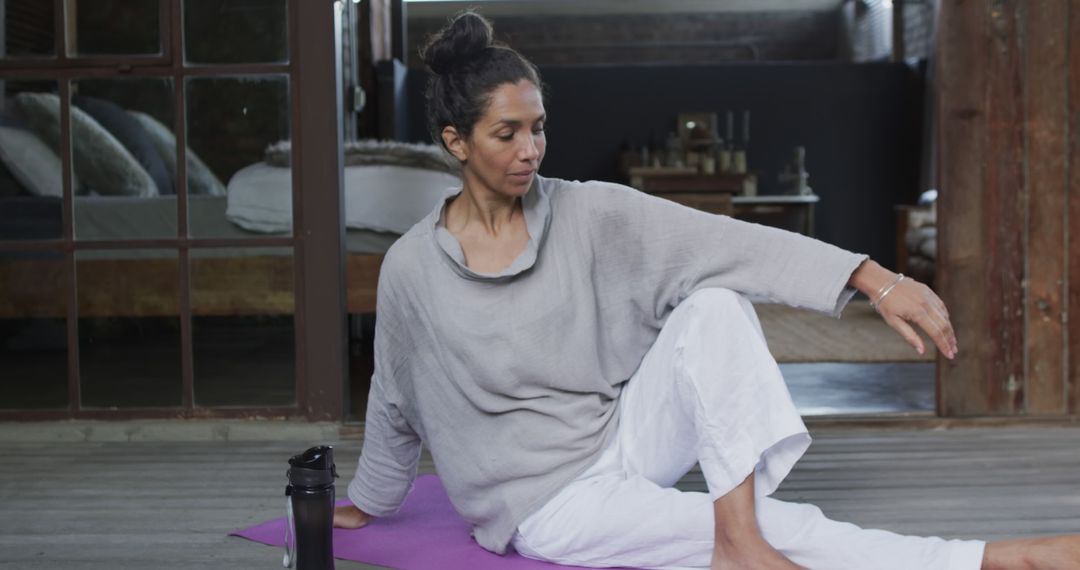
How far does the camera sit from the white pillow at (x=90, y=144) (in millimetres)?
3389

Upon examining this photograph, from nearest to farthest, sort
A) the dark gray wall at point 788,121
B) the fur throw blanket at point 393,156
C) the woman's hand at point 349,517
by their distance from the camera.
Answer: the woman's hand at point 349,517
the fur throw blanket at point 393,156
the dark gray wall at point 788,121

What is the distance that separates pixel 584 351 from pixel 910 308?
0.54m

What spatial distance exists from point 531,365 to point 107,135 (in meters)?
1.96

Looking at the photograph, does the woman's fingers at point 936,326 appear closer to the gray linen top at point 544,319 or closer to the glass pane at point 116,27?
the gray linen top at point 544,319

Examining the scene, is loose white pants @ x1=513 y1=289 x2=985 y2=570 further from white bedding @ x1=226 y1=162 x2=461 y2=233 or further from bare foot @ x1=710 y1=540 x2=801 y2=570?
white bedding @ x1=226 y1=162 x2=461 y2=233

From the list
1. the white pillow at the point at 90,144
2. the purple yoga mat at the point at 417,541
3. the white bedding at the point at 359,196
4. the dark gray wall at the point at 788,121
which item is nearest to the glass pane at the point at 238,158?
the white bedding at the point at 359,196

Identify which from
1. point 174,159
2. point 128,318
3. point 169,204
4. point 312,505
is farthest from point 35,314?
point 312,505

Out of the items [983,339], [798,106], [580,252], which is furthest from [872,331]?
[580,252]

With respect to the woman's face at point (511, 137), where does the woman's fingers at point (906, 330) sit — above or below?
below

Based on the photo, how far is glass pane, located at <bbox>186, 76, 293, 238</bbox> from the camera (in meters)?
3.37

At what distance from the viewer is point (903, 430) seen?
3.43m

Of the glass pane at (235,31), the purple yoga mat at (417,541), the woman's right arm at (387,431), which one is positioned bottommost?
the purple yoga mat at (417,541)

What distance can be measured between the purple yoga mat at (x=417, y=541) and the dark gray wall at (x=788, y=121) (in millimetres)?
7051

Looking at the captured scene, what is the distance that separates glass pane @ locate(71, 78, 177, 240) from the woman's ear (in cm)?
165
